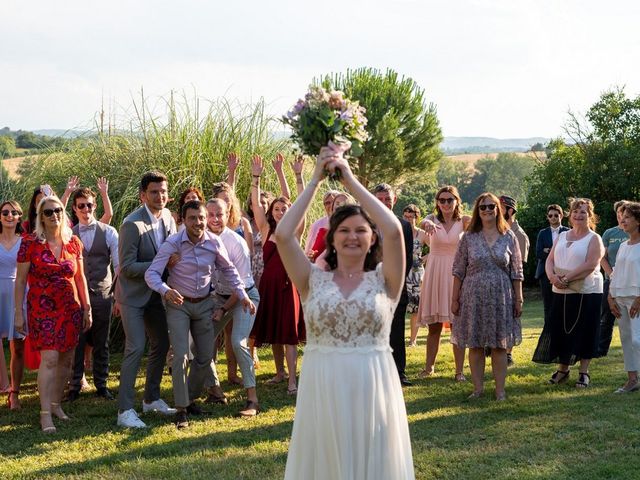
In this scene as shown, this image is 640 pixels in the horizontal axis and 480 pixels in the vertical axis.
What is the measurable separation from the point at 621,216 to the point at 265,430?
4.45 meters

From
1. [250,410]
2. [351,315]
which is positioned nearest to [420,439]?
[250,410]

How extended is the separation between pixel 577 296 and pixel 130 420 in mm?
4860

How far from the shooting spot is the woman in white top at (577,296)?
Answer: 8.81m

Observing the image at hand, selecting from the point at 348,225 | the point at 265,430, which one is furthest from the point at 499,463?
the point at 348,225

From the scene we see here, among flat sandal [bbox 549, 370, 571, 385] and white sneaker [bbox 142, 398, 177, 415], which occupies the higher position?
flat sandal [bbox 549, 370, 571, 385]

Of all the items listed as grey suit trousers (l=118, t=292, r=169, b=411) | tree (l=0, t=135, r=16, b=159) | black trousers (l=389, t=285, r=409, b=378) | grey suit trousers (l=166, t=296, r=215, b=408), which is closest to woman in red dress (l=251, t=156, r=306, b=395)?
black trousers (l=389, t=285, r=409, b=378)

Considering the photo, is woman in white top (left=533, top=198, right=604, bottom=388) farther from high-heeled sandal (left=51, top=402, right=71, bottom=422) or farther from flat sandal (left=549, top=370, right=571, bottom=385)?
high-heeled sandal (left=51, top=402, right=71, bottom=422)

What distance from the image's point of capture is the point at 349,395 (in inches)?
163

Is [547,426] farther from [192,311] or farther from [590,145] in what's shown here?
[590,145]

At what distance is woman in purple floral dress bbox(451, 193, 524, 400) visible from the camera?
26.7ft

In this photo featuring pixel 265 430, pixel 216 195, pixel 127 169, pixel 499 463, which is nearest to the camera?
pixel 499 463

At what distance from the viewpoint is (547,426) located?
708 cm

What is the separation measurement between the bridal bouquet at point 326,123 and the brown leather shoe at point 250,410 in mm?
3719

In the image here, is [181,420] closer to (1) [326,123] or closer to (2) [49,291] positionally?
(2) [49,291]
